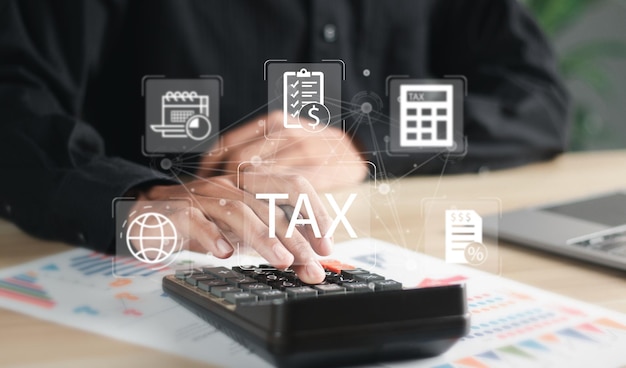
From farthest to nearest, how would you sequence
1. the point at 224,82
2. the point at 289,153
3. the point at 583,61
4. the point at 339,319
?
the point at 583,61
the point at 224,82
the point at 289,153
the point at 339,319

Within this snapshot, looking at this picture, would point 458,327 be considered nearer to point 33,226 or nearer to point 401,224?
point 401,224

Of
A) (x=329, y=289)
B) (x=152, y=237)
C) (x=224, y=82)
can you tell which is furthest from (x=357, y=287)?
(x=224, y=82)

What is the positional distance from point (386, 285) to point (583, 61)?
5.26 ft

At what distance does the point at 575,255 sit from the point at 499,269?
0.05m

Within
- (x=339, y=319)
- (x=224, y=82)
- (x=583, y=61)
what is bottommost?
(x=339, y=319)

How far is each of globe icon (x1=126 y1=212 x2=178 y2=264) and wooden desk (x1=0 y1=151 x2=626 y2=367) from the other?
72 millimetres

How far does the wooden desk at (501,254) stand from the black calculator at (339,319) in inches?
1.2

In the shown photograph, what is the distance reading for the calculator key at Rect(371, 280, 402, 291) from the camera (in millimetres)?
315

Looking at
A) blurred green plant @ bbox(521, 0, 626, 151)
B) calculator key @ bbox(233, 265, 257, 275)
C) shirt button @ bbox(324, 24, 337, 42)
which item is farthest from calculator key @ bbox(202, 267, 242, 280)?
blurred green plant @ bbox(521, 0, 626, 151)

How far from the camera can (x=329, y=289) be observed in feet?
1.04

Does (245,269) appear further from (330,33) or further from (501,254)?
(330,33)

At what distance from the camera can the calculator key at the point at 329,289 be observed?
314 mm

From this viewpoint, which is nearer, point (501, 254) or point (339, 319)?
point (339, 319)

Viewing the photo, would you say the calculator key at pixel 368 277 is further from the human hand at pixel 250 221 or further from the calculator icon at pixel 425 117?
the calculator icon at pixel 425 117
